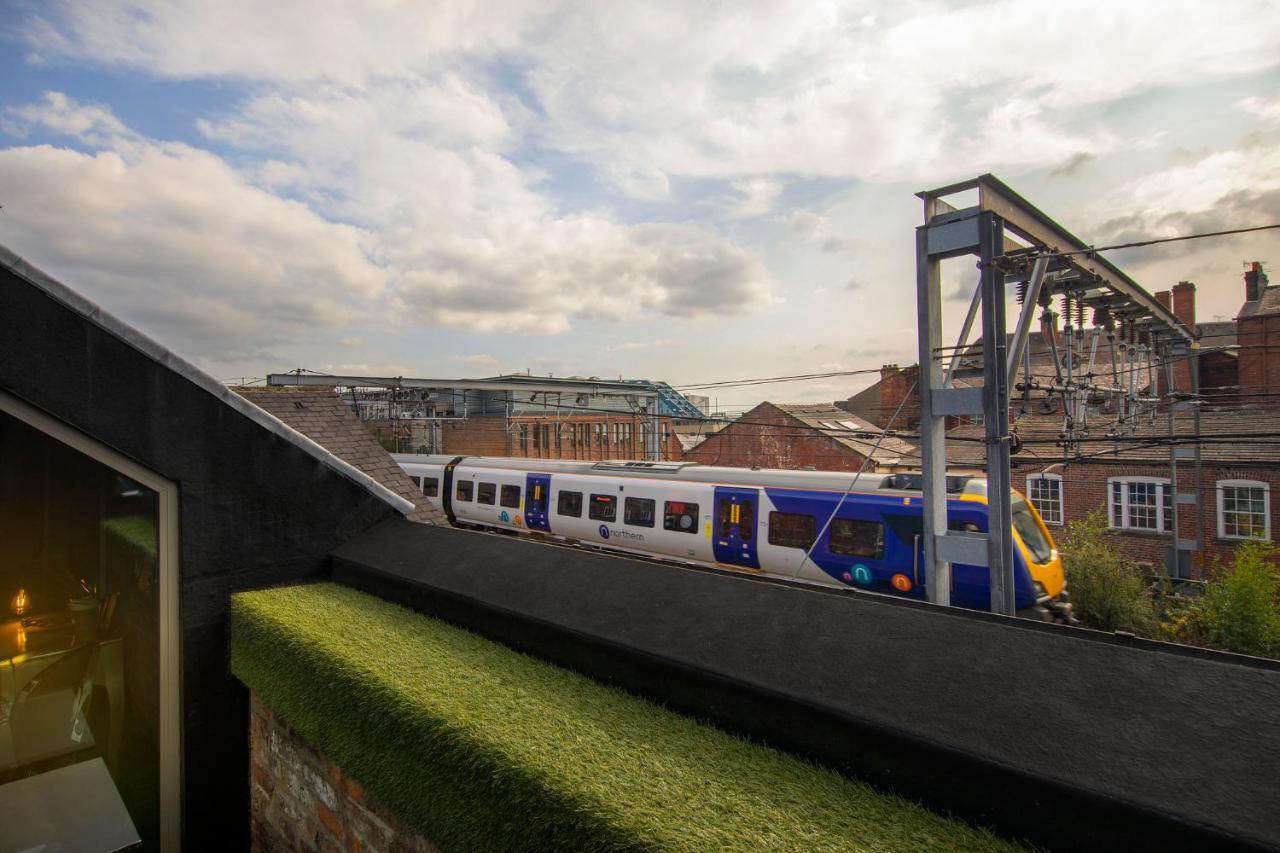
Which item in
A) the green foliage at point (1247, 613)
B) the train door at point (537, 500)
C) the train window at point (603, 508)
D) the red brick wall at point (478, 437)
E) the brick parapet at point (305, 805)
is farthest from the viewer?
the red brick wall at point (478, 437)

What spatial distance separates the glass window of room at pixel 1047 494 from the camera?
20922 mm

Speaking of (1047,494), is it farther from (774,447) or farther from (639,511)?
(639,511)

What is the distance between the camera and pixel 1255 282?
27844mm

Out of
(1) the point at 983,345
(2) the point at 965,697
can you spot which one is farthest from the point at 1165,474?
(2) the point at 965,697

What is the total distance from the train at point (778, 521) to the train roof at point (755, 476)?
0.03 meters

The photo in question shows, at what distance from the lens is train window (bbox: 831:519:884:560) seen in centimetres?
994

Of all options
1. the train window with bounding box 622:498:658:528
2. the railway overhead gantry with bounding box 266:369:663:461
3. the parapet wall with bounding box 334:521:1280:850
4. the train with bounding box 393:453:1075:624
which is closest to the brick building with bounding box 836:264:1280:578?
the train with bounding box 393:453:1075:624

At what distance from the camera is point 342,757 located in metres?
2.97

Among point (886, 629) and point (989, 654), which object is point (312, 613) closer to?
point (886, 629)

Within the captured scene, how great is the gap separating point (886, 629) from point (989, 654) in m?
0.38

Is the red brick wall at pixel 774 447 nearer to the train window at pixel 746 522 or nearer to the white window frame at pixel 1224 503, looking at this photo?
the white window frame at pixel 1224 503

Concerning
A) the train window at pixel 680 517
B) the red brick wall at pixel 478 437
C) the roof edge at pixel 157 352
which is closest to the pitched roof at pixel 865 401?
the red brick wall at pixel 478 437

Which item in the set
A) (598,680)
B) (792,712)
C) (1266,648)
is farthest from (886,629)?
(1266,648)

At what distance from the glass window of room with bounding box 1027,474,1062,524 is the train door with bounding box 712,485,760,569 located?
15.1 meters
